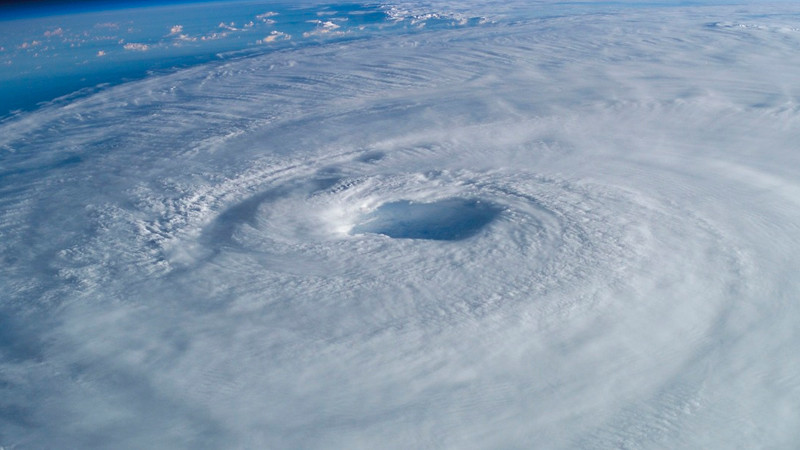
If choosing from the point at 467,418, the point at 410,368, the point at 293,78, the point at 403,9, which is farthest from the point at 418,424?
the point at 403,9

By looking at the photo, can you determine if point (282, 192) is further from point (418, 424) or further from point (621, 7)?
point (621, 7)

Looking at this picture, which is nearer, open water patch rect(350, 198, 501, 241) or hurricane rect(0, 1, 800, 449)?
hurricane rect(0, 1, 800, 449)

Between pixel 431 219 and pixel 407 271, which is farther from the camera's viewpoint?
pixel 431 219

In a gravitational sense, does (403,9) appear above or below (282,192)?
above

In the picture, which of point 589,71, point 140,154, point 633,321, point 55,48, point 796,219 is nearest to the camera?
point 633,321
